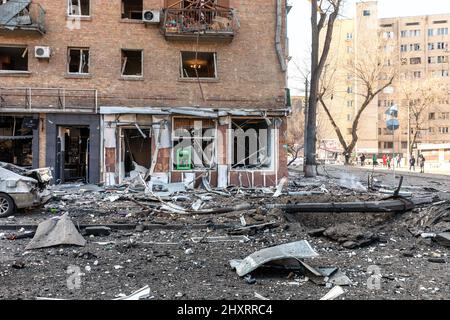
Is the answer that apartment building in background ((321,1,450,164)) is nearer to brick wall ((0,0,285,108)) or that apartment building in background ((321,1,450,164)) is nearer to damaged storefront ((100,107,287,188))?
damaged storefront ((100,107,287,188))

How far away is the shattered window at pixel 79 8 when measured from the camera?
19.7 meters

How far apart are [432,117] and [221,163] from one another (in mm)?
88529

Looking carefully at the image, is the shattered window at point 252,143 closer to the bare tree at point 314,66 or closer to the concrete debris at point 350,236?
the bare tree at point 314,66

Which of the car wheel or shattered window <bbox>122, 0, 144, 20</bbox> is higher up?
shattered window <bbox>122, 0, 144, 20</bbox>

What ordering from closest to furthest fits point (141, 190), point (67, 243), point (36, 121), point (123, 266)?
point (123, 266) < point (67, 243) < point (141, 190) < point (36, 121)

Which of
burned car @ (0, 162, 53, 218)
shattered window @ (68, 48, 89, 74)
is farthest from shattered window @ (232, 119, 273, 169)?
burned car @ (0, 162, 53, 218)

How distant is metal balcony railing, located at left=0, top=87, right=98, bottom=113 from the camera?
18781 mm

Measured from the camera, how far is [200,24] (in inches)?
762

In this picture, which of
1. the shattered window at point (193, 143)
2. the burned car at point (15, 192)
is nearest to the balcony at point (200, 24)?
the shattered window at point (193, 143)

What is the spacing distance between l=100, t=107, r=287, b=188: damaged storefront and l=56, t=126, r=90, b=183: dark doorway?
2029 millimetres
